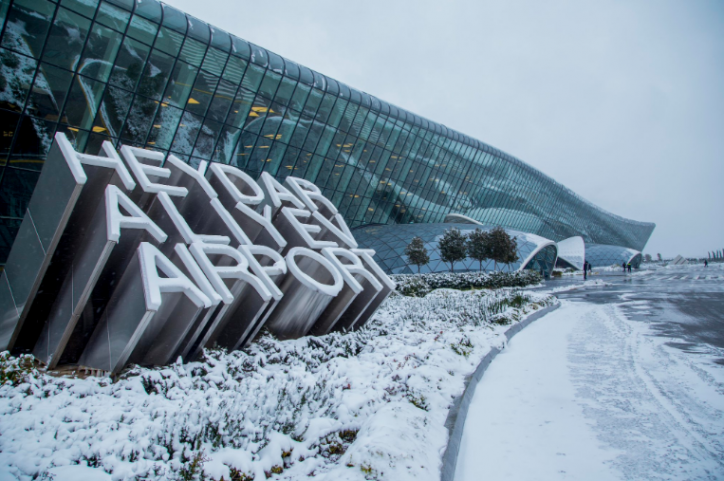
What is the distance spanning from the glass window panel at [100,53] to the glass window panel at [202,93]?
327 centimetres

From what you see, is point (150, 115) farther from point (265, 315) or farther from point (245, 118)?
point (265, 315)

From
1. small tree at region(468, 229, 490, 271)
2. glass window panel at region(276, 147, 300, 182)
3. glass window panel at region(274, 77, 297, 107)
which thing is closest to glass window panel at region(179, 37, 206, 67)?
glass window panel at region(274, 77, 297, 107)

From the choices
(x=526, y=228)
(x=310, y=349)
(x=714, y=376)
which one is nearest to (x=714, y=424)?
(x=714, y=376)

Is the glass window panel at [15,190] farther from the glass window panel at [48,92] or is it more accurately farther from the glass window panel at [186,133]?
the glass window panel at [186,133]

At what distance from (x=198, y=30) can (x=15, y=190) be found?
9.31 m

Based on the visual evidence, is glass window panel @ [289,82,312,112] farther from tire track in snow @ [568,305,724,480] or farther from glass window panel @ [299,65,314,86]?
tire track in snow @ [568,305,724,480]

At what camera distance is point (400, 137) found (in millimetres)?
28719

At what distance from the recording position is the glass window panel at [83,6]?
45.1 feet

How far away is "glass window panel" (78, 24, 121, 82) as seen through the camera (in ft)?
48.0

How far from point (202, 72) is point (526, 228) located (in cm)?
4543

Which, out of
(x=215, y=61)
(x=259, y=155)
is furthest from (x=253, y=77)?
(x=259, y=155)

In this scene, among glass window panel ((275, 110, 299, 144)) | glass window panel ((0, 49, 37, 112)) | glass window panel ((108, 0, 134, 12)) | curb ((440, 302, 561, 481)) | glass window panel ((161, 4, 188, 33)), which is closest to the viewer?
curb ((440, 302, 561, 481))

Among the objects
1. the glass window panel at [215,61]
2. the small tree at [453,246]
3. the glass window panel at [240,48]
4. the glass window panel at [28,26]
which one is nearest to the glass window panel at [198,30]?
the glass window panel at [215,61]

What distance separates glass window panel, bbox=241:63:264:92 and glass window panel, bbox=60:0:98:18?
20.5ft
